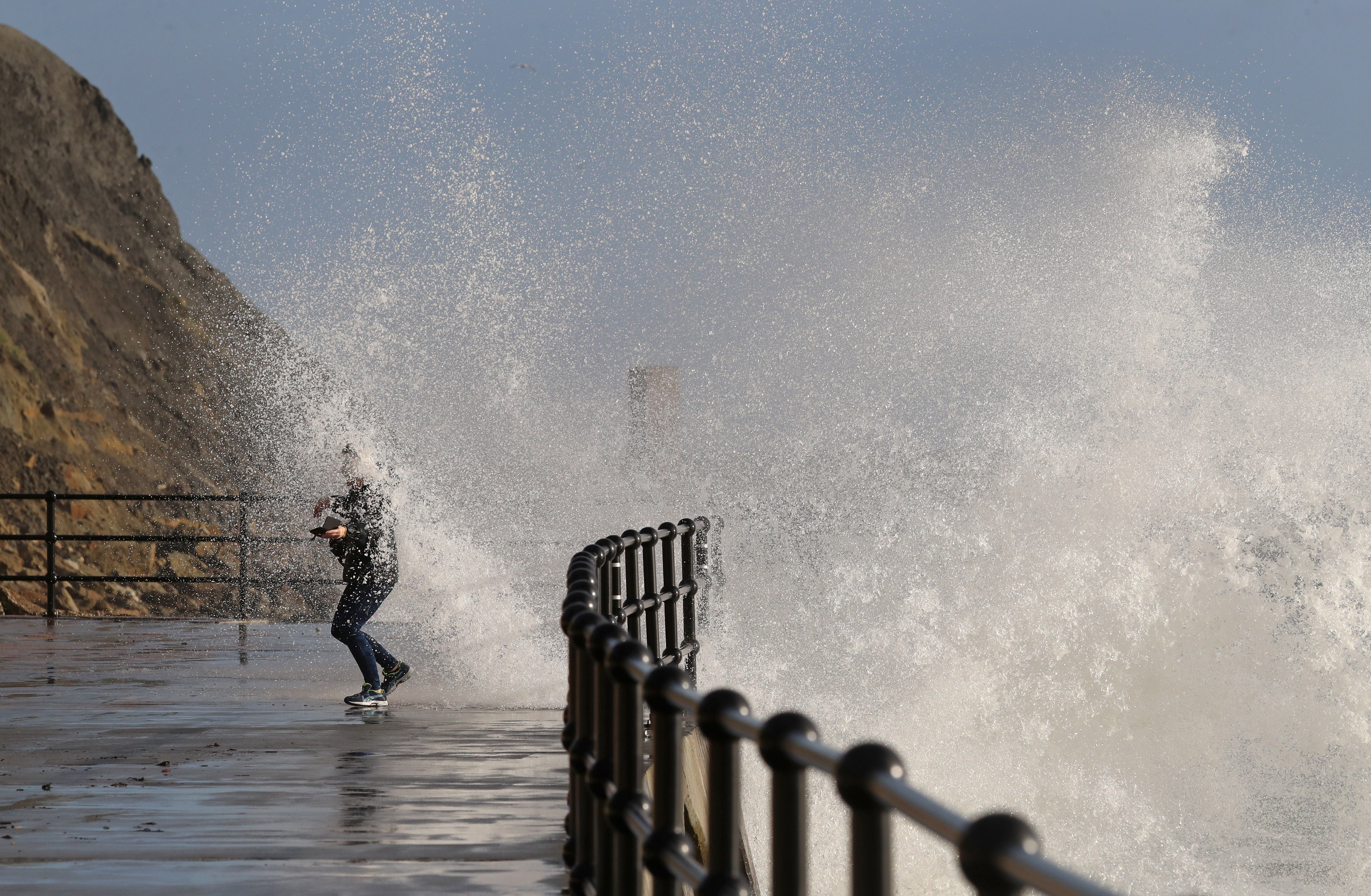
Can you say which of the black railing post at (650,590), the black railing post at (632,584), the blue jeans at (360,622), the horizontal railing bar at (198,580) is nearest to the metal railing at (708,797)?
the black railing post at (632,584)

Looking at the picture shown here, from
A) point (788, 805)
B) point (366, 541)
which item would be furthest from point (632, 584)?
point (788, 805)

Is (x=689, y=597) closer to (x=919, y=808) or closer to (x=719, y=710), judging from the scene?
(x=719, y=710)

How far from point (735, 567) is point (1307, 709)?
19884mm

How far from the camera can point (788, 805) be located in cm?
214

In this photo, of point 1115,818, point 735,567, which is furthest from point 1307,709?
point 735,567

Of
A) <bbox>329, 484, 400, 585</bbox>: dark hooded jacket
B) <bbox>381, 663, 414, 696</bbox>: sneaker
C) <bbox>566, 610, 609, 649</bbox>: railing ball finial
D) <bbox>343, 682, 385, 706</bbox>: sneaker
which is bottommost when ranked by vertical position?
<bbox>343, 682, 385, 706</bbox>: sneaker

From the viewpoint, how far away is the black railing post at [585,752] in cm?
392

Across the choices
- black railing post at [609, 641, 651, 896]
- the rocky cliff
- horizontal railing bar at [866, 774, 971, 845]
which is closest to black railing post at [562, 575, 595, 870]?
black railing post at [609, 641, 651, 896]

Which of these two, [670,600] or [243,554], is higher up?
[243,554]

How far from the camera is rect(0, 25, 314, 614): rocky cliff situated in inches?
1460

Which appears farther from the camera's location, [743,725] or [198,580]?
[198,580]

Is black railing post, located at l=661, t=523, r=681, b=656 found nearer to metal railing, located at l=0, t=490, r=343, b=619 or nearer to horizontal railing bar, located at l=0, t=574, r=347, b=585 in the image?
horizontal railing bar, located at l=0, t=574, r=347, b=585

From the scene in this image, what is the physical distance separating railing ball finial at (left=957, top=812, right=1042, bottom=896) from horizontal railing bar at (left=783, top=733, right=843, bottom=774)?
0.40m

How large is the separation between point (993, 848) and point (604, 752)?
7.85 ft
